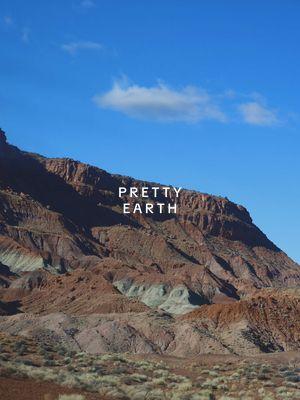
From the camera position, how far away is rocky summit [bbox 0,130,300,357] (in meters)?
67.9

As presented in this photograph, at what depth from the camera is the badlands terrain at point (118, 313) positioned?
32.9 m

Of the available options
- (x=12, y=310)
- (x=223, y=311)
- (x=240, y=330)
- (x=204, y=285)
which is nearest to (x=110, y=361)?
(x=240, y=330)

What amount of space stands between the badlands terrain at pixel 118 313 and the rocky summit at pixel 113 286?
0.22 m

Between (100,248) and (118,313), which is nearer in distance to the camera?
(118,313)

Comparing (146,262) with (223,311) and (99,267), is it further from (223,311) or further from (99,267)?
(223,311)

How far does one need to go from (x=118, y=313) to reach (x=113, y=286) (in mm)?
22996

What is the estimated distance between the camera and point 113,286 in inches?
4213

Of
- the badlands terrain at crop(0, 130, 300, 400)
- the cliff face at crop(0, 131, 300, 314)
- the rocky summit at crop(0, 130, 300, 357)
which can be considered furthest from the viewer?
the cliff face at crop(0, 131, 300, 314)

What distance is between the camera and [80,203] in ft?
636

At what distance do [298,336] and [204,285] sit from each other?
6731 centimetres

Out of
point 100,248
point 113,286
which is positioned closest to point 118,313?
point 113,286

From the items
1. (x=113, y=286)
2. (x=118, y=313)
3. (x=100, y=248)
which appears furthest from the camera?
(x=100, y=248)

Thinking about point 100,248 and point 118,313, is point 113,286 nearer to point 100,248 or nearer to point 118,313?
point 118,313

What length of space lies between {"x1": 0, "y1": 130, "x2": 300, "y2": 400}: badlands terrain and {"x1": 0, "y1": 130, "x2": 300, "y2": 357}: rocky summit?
0.22 meters
